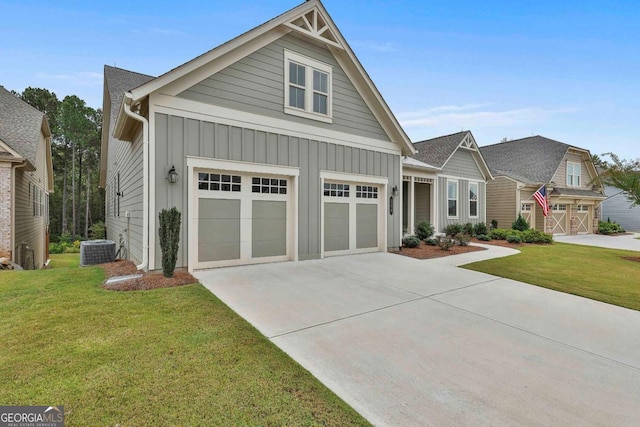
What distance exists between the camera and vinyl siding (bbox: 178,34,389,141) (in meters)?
7.02

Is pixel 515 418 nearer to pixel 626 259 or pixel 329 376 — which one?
pixel 329 376

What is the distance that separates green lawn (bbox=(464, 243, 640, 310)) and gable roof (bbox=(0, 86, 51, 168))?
14.1 metres

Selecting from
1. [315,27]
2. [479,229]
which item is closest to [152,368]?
[315,27]

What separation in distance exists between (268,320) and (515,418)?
2.92 m

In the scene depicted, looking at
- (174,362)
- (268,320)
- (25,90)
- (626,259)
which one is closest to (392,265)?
(268,320)

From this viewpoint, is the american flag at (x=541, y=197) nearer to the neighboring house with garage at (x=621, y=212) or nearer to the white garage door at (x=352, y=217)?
the white garage door at (x=352, y=217)

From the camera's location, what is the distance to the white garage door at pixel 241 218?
22.5 feet

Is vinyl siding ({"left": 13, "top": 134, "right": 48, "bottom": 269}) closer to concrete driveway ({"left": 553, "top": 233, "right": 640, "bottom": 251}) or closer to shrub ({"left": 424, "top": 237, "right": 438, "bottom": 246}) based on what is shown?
shrub ({"left": 424, "top": 237, "right": 438, "bottom": 246})

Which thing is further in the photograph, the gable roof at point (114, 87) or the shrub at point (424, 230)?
the shrub at point (424, 230)

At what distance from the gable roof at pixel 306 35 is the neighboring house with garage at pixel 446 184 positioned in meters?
3.85

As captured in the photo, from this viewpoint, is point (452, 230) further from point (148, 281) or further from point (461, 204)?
point (148, 281)

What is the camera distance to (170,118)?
6.35 meters

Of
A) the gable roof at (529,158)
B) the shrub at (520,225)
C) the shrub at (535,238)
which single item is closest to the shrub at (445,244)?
the shrub at (535,238)

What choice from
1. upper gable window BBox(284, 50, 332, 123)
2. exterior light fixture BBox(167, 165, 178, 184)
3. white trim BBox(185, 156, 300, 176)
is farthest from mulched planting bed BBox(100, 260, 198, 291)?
upper gable window BBox(284, 50, 332, 123)
